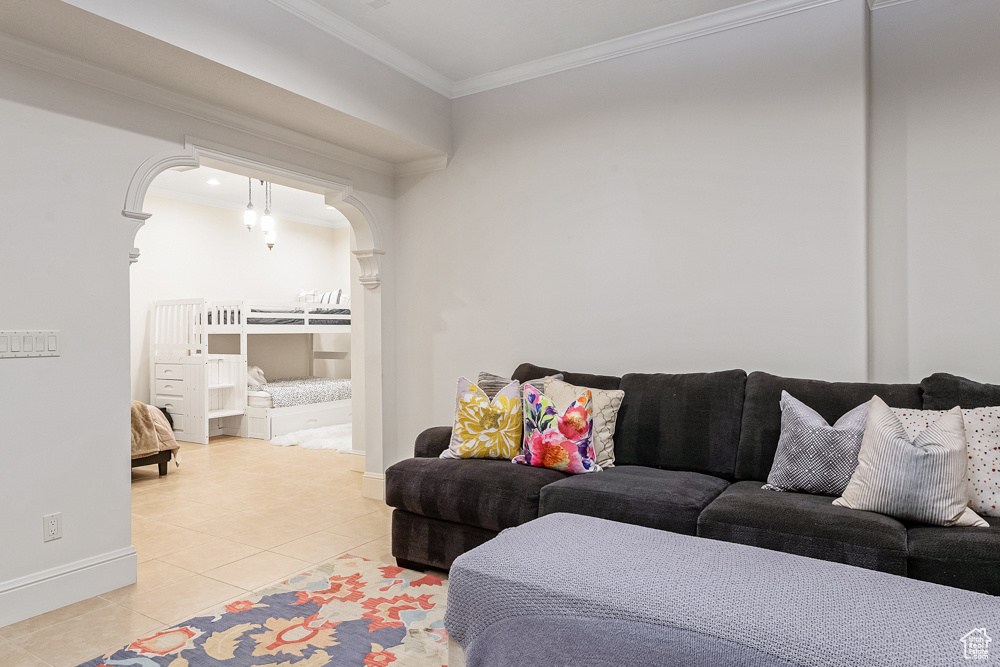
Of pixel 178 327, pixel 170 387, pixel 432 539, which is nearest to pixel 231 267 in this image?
pixel 178 327

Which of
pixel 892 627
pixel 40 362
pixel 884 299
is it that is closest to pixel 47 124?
pixel 40 362

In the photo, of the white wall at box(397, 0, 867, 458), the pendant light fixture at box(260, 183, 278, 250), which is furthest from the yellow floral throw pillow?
the pendant light fixture at box(260, 183, 278, 250)

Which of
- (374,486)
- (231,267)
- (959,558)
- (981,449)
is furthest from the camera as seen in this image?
(231,267)

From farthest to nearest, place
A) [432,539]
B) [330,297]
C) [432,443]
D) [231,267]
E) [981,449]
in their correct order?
1. [330,297]
2. [231,267]
3. [432,443]
4. [432,539]
5. [981,449]

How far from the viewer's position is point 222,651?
2141 millimetres

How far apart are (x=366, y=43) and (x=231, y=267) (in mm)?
4936

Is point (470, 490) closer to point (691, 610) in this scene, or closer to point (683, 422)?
point (683, 422)

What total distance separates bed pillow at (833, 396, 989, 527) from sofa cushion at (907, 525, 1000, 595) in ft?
0.33

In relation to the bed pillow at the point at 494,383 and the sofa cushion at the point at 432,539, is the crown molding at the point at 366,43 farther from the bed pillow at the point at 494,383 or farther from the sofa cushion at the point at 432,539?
the sofa cushion at the point at 432,539

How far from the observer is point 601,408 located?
3.04 metres

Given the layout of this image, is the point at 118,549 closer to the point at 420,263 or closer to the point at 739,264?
the point at 420,263

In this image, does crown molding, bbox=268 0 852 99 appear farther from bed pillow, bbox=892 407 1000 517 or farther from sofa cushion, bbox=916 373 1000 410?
bed pillow, bbox=892 407 1000 517

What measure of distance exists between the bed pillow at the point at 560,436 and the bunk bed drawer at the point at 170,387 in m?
4.70

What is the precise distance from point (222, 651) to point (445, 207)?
2.95 metres
